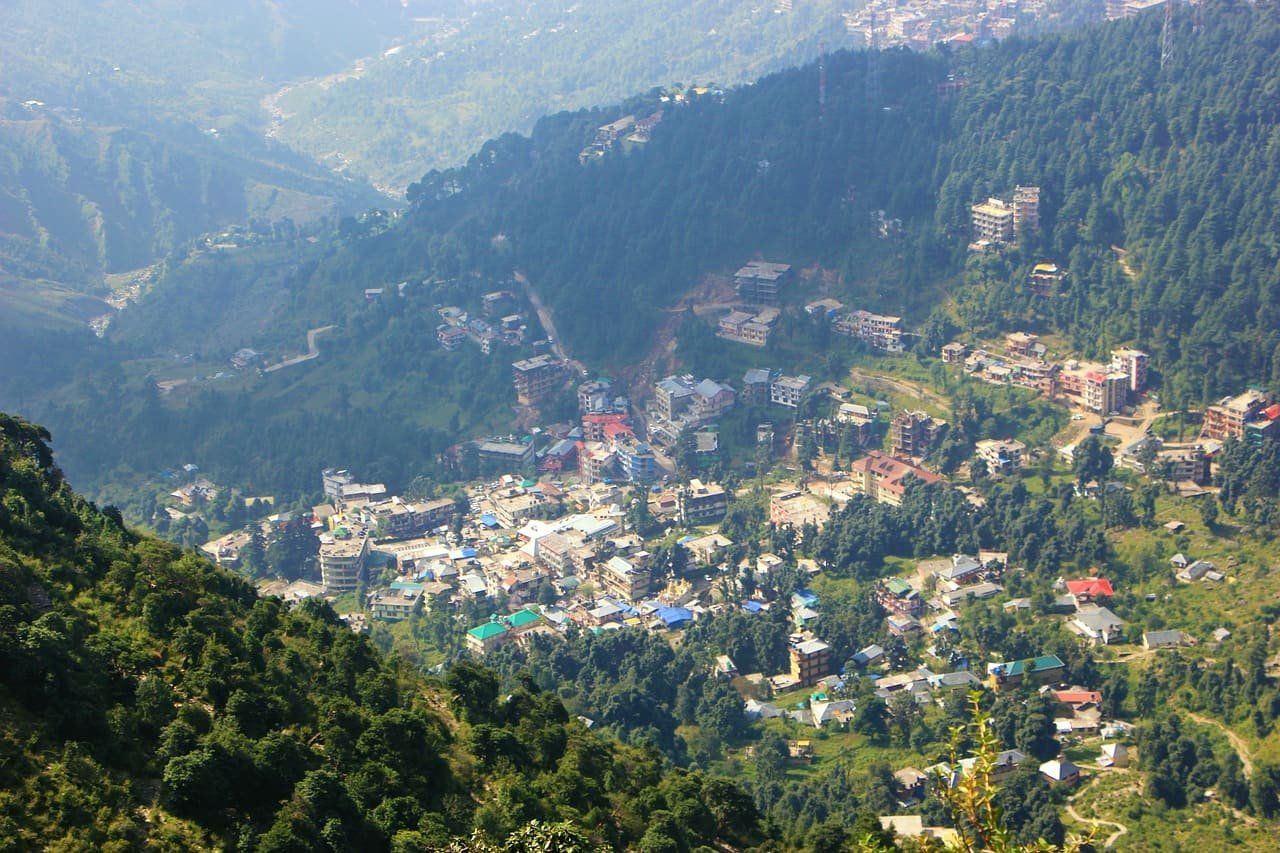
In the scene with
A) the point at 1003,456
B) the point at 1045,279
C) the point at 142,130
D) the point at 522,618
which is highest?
the point at 142,130

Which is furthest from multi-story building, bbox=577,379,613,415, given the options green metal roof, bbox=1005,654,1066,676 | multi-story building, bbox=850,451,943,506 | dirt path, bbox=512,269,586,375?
green metal roof, bbox=1005,654,1066,676

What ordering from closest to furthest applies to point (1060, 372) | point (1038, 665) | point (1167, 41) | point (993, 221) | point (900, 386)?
point (1038, 665), point (1060, 372), point (900, 386), point (993, 221), point (1167, 41)

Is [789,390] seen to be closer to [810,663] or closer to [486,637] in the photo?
[810,663]

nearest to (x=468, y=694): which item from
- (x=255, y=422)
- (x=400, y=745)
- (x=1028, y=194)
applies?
(x=400, y=745)

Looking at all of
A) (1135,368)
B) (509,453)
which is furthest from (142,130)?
(1135,368)

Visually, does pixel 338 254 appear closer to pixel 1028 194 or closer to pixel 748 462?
pixel 748 462
